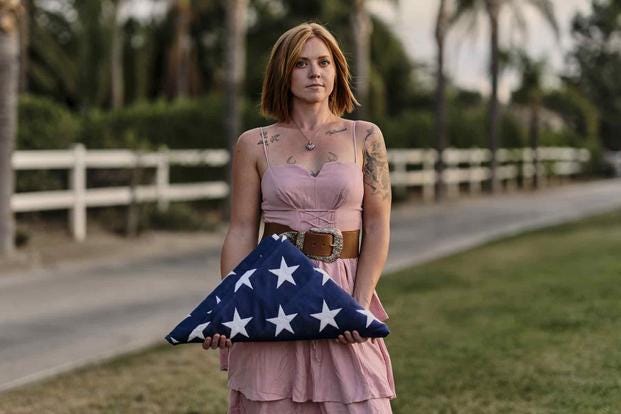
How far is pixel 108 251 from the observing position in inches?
571

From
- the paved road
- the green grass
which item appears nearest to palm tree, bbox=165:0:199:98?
the paved road

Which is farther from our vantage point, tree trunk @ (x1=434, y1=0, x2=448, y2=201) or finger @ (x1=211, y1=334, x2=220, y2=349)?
tree trunk @ (x1=434, y1=0, x2=448, y2=201)

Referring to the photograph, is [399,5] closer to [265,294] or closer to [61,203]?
[61,203]

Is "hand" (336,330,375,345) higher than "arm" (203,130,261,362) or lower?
lower

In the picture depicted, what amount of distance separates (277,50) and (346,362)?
103 cm

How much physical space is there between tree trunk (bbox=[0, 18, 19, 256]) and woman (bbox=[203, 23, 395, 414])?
9.91m

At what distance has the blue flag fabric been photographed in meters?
3.51

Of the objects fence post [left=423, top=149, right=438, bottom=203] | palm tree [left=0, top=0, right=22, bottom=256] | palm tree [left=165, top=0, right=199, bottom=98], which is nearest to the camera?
palm tree [left=0, top=0, right=22, bottom=256]

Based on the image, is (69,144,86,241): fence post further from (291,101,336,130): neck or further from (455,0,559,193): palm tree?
(455,0,559,193): palm tree

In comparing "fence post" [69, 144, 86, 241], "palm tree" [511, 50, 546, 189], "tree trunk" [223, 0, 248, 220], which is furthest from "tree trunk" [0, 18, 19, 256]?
"palm tree" [511, 50, 546, 189]

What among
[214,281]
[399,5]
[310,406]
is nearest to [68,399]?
[310,406]

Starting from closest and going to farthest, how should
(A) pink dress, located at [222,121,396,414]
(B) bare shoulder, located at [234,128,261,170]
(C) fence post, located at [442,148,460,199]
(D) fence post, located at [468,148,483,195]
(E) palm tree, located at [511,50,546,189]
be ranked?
(A) pink dress, located at [222,121,396,414] → (B) bare shoulder, located at [234,128,261,170] → (C) fence post, located at [442,148,460,199] → (D) fence post, located at [468,148,483,195] → (E) palm tree, located at [511,50,546,189]

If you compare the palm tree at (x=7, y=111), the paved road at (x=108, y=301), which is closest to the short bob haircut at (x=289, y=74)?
the paved road at (x=108, y=301)

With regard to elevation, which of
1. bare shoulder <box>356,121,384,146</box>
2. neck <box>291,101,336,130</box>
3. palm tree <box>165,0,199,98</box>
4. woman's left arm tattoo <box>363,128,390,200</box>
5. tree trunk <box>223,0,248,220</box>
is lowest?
woman's left arm tattoo <box>363,128,390,200</box>
